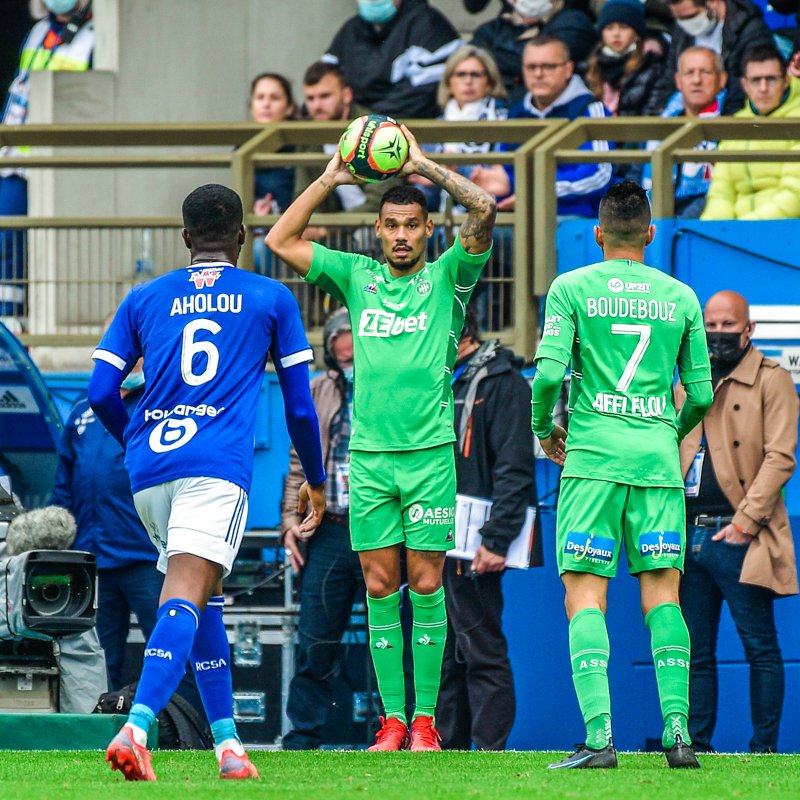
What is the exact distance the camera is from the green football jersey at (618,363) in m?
6.85

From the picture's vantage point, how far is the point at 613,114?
1255 centimetres

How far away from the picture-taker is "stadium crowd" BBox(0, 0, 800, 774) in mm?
9664

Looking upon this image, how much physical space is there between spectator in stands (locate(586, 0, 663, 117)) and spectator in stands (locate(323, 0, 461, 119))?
1175mm

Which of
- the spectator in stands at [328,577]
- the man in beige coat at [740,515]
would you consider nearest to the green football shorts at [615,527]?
the man in beige coat at [740,515]

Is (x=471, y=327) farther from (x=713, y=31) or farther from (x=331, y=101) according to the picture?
(x=713, y=31)

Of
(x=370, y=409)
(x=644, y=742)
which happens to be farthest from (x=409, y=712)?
(x=370, y=409)

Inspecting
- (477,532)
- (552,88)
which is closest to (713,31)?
(552,88)

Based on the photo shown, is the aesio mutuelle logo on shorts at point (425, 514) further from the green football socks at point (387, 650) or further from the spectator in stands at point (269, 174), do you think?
the spectator in stands at point (269, 174)

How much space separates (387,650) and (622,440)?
69.6 inches

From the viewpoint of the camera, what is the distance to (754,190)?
35.5 ft

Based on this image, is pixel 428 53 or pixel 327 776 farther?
pixel 428 53

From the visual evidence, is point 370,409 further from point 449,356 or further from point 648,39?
point 648,39

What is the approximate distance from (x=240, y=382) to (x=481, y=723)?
3649mm

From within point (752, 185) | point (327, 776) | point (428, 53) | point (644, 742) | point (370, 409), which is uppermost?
point (428, 53)
